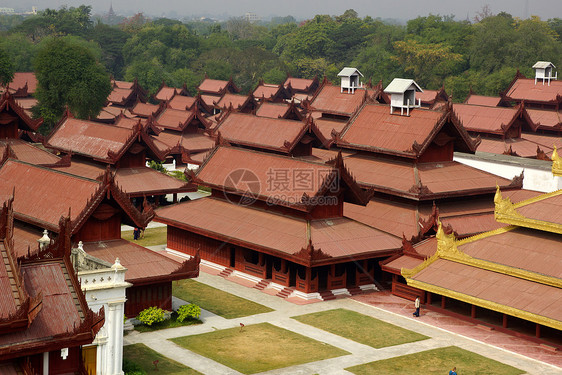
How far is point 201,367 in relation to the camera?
3114cm

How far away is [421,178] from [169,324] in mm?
15566

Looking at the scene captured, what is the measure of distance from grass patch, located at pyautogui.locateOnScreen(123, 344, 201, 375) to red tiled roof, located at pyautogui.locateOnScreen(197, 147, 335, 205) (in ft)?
38.0

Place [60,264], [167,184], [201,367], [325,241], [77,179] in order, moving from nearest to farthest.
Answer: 1. [60,264]
2. [201,367]
3. [77,179]
4. [325,241]
5. [167,184]

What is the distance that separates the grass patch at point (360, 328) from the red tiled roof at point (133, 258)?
19.2 feet

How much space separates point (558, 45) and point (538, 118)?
5685cm

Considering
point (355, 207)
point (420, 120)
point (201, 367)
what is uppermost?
point (420, 120)

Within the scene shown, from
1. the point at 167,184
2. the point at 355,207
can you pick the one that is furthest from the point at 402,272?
the point at 167,184

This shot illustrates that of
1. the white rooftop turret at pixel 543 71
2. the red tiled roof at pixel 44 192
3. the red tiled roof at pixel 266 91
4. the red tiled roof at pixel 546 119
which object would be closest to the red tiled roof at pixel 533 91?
the white rooftop turret at pixel 543 71

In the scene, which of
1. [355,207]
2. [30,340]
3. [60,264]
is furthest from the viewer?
[355,207]

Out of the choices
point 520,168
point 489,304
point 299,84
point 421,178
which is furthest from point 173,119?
point 489,304

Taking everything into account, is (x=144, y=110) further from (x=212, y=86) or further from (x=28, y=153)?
(x=28, y=153)

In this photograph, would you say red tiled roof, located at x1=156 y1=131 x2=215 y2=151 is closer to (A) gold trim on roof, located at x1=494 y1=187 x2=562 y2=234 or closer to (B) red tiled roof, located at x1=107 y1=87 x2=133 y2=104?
(B) red tiled roof, located at x1=107 y1=87 x2=133 y2=104

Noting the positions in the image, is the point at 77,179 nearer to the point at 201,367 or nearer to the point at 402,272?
the point at 201,367

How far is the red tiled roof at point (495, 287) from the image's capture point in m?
33.1
